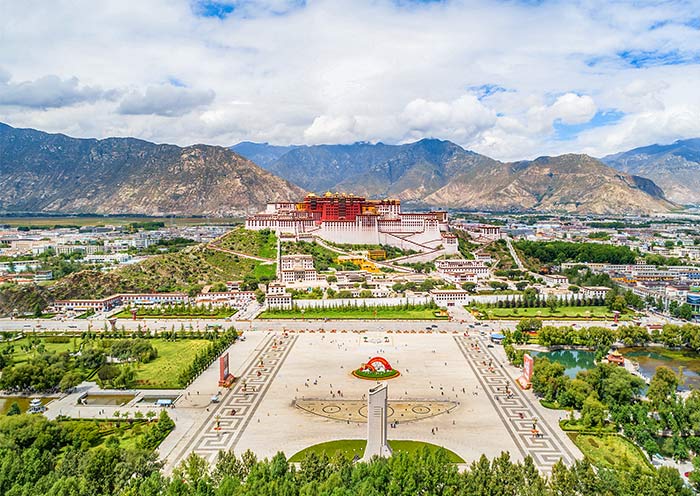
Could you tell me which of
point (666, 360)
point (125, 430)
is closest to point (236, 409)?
point (125, 430)

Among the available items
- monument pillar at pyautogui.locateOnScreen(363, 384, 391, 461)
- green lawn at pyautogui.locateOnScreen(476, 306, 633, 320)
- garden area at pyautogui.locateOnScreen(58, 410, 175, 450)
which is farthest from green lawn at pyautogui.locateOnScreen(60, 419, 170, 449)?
green lawn at pyautogui.locateOnScreen(476, 306, 633, 320)

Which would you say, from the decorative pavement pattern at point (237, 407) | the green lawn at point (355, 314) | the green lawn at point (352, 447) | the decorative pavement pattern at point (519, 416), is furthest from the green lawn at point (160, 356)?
the decorative pavement pattern at point (519, 416)

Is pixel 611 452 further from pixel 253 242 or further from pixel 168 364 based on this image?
pixel 253 242

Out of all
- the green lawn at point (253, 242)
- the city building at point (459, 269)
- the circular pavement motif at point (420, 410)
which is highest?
A: the green lawn at point (253, 242)

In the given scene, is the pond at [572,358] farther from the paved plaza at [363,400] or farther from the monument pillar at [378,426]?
the monument pillar at [378,426]

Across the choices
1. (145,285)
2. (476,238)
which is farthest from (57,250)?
(476,238)
